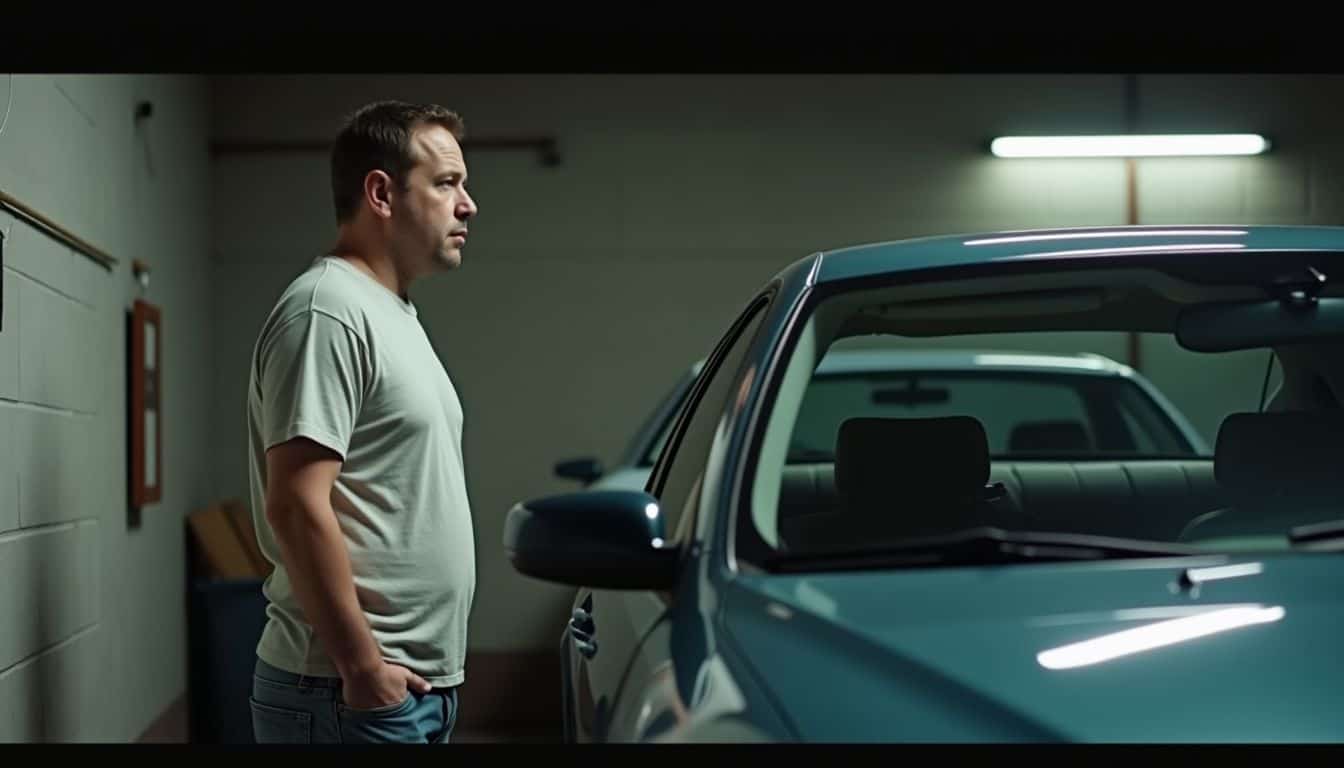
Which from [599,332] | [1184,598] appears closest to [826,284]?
[1184,598]

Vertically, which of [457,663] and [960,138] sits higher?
[960,138]

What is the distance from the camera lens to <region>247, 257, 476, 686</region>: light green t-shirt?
2463 millimetres

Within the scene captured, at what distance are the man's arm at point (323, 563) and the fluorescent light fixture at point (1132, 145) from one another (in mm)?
6044

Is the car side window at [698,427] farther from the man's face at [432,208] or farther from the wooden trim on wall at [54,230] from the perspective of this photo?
the wooden trim on wall at [54,230]

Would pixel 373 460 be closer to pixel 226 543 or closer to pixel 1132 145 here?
pixel 226 543

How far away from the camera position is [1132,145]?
319 inches

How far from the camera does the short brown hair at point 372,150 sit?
8.96 ft

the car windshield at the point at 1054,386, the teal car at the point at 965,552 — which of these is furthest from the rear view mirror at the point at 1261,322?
the car windshield at the point at 1054,386

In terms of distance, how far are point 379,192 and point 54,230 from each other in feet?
5.77
